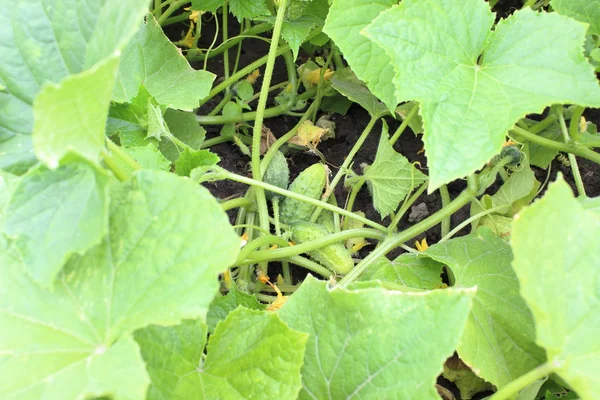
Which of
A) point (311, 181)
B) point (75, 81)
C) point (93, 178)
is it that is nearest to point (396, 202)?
point (311, 181)

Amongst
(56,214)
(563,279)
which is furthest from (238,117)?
(563,279)

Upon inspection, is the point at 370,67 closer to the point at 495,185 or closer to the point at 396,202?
the point at 396,202

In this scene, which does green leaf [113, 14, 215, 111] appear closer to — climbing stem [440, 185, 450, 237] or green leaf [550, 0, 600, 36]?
climbing stem [440, 185, 450, 237]

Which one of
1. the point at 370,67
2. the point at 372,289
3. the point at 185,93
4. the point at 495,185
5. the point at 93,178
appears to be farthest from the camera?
the point at 495,185

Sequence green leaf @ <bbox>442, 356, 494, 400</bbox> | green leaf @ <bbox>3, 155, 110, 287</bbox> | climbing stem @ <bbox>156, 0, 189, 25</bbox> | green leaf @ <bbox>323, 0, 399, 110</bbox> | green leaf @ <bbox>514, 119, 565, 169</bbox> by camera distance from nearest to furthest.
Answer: green leaf @ <bbox>3, 155, 110, 287</bbox>
green leaf @ <bbox>323, 0, 399, 110</bbox>
green leaf @ <bbox>442, 356, 494, 400</bbox>
green leaf @ <bbox>514, 119, 565, 169</bbox>
climbing stem @ <bbox>156, 0, 189, 25</bbox>

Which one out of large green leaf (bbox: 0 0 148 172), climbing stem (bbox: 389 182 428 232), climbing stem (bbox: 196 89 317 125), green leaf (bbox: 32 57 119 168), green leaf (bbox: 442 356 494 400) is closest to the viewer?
green leaf (bbox: 32 57 119 168)

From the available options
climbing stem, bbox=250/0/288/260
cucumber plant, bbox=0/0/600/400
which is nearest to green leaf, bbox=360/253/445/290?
cucumber plant, bbox=0/0/600/400
